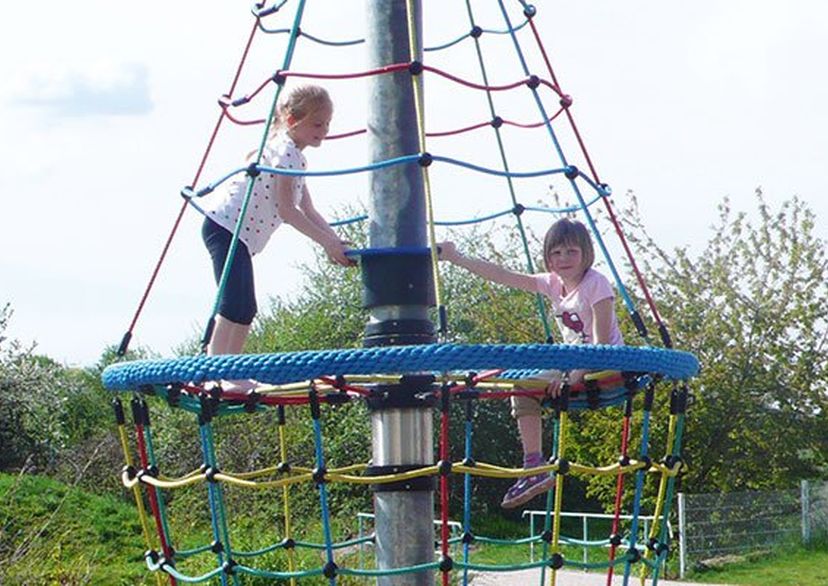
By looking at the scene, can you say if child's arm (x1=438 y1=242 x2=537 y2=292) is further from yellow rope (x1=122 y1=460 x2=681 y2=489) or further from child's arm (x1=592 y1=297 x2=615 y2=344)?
yellow rope (x1=122 y1=460 x2=681 y2=489)

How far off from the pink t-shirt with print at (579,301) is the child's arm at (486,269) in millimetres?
27

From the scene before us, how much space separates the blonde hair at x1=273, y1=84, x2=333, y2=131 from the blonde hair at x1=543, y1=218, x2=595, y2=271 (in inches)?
22.1

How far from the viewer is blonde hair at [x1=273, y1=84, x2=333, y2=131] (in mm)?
2434

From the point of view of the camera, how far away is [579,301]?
278 centimetres

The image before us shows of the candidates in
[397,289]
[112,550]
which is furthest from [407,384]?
[112,550]

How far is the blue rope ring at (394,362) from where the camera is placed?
168 cm

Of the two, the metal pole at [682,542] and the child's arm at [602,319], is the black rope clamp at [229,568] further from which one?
the metal pole at [682,542]

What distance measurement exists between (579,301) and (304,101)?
717 millimetres

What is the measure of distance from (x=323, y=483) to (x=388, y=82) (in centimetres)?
60

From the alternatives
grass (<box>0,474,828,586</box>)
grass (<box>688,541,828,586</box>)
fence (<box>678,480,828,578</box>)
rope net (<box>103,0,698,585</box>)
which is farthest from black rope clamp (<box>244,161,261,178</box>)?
fence (<box>678,480,828,578</box>)

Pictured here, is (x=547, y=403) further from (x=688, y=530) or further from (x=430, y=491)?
(x=688, y=530)

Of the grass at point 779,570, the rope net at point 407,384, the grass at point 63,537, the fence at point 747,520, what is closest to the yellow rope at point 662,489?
the rope net at point 407,384

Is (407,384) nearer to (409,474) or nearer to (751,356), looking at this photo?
(409,474)

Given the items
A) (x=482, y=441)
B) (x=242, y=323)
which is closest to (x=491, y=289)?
(x=482, y=441)
